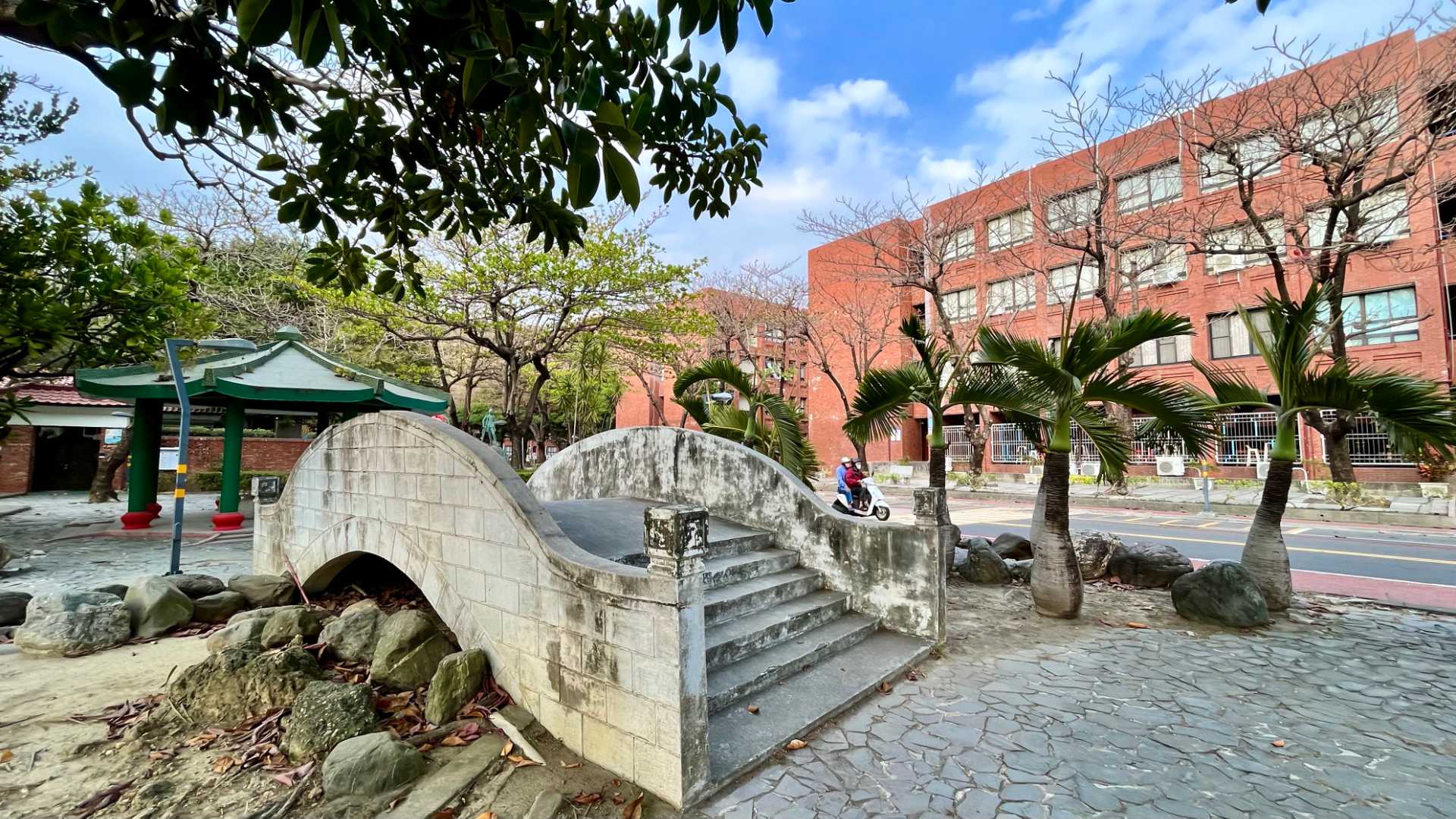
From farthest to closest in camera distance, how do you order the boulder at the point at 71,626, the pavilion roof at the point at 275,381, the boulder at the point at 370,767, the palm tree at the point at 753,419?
the pavilion roof at the point at 275,381 → the palm tree at the point at 753,419 → the boulder at the point at 71,626 → the boulder at the point at 370,767

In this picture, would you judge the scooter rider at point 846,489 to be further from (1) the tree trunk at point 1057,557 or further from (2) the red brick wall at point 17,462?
(2) the red brick wall at point 17,462

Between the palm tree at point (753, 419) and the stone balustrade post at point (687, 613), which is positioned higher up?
the palm tree at point (753, 419)

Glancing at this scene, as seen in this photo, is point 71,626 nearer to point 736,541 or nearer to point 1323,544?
point 736,541

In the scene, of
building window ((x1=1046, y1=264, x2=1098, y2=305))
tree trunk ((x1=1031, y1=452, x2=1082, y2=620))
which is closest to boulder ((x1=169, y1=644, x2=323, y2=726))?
tree trunk ((x1=1031, y1=452, x2=1082, y2=620))

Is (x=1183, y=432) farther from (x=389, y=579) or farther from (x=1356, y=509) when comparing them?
(x=1356, y=509)

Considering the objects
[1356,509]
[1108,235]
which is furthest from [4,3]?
[1356,509]

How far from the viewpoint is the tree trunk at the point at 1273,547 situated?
21.1 feet

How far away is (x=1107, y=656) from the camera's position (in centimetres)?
529

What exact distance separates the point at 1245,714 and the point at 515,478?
17.8ft

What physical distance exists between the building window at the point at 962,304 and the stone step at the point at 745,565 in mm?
23893

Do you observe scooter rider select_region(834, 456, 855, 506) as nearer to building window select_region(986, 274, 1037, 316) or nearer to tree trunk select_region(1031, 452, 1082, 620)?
tree trunk select_region(1031, 452, 1082, 620)

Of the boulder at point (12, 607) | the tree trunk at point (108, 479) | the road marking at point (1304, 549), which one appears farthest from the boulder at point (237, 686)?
the tree trunk at point (108, 479)

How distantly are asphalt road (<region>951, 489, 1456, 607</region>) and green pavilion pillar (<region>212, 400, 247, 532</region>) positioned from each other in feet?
50.0

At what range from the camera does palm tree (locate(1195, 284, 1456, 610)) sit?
221 inches
